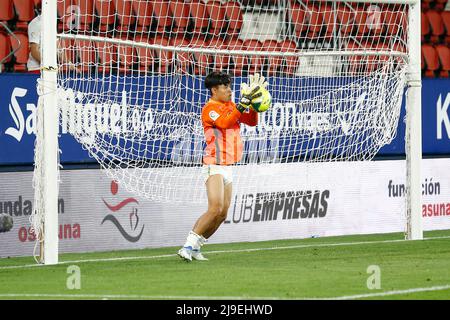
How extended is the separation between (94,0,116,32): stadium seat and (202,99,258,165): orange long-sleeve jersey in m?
3.09

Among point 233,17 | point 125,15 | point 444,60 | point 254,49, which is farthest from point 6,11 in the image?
point 444,60

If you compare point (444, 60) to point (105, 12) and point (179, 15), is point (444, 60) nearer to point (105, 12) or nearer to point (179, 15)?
point (179, 15)

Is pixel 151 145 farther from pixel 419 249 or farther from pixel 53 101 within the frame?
pixel 419 249

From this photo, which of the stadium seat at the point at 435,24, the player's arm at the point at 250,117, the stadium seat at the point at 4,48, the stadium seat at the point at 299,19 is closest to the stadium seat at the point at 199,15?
the stadium seat at the point at 299,19

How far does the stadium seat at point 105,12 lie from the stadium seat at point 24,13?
920 millimetres

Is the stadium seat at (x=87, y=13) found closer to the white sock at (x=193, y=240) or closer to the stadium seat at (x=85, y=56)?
the stadium seat at (x=85, y=56)

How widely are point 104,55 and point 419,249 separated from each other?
4.33 metres

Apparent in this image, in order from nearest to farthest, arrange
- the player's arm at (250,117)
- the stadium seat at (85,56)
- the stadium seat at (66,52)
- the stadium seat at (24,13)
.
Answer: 1. the player's arm at (250,117)
2. the stadium seat at (66,52)
3. the stadium seat at (85,56)
4. the stadium seat at (24,13)

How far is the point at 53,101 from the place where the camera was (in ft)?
41.8

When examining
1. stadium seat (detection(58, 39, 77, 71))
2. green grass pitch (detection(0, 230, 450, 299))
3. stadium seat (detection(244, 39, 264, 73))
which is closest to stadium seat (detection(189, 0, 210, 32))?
stadium seat (detection(244, 39, 264, 73))

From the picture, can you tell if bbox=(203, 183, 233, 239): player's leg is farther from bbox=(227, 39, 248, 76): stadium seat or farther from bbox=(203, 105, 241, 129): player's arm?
bbox=(227, 39, 248, 76): stadium seat

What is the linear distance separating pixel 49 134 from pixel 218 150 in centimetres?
176

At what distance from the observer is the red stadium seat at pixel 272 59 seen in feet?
53.0

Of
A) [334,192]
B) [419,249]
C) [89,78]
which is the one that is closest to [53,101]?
[89,78]
